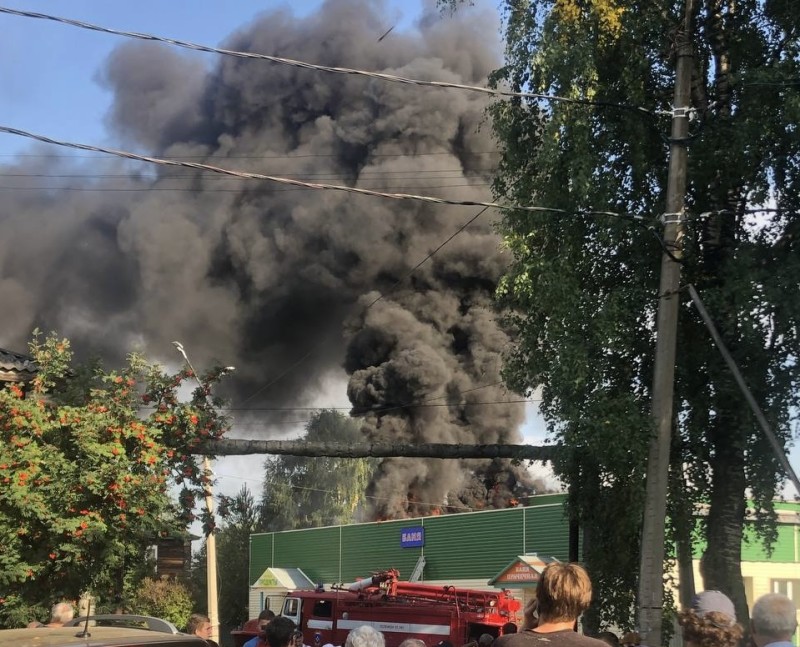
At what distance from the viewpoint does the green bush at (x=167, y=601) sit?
3906 centimetres

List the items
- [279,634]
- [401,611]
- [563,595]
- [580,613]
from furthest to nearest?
[401,611], [279,634], [580,613], [563,595]

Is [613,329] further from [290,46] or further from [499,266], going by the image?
[290,46]

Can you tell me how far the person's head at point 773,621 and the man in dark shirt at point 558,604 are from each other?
32.7 inches

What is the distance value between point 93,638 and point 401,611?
13.0 meters

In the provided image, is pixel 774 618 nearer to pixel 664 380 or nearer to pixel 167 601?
pixel 664 380

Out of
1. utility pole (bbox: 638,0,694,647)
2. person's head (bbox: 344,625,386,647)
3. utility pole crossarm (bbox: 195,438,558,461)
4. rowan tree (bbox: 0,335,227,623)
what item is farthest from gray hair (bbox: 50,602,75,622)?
utility pole crossarm (bbox: 195,438,558,461)

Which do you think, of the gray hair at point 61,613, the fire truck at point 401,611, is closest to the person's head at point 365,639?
the gray hair at point 61,613

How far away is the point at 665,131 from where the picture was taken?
1311cm

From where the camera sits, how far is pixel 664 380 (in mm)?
10281

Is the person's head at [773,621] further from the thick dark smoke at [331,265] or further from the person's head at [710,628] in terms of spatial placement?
the thick dark smoke at [331,265]

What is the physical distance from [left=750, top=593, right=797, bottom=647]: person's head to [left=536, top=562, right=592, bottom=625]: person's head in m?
0.84

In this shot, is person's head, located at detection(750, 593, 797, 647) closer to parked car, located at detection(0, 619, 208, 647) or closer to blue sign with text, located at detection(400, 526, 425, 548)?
parked car, located at detection(0, 619, 208, 647)

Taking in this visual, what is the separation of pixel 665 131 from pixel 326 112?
41.8m

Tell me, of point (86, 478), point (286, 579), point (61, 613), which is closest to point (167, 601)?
point (286, 579)
